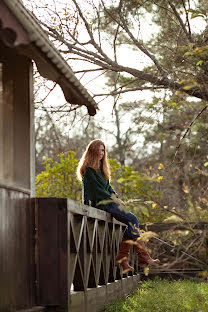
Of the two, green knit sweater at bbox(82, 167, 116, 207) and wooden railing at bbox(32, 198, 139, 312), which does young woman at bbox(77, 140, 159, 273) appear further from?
wooden railing at bbox(32, 198, 139, 312)

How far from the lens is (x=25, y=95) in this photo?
5598 mm

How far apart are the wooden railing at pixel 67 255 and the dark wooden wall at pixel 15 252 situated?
0.12m

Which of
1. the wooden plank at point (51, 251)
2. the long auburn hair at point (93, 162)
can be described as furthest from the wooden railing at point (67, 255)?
the long auburn hair at point (93, 162)

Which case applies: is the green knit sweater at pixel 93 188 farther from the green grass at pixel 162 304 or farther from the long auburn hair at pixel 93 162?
the green grass at pixel 162 304

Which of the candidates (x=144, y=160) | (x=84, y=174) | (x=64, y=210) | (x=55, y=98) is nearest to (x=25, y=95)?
(x=64, y=210)

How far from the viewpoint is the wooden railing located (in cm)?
552

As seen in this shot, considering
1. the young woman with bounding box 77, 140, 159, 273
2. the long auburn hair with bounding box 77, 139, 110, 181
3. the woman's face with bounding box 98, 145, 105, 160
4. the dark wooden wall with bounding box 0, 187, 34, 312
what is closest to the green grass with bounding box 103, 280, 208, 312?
the young woman with bounding box 77, 140, 159, 273

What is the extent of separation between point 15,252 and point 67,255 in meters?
0.60

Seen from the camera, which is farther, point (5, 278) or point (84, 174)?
point (84, 174)

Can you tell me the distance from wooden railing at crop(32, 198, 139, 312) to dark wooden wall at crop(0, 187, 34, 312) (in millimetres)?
125

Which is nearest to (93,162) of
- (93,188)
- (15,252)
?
(93,188)

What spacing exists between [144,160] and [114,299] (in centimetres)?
2320

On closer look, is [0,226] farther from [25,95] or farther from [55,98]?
[55,98]

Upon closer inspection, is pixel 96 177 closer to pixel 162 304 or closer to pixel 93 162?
pixel 93 162
